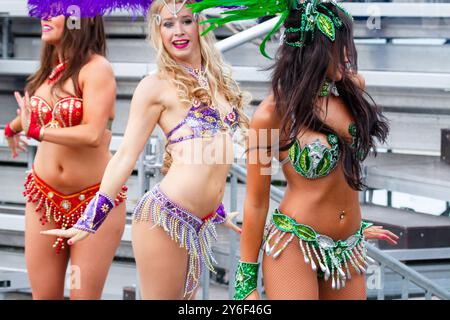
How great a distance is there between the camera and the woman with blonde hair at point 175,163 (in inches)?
145

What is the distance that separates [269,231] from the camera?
3354 millimetres

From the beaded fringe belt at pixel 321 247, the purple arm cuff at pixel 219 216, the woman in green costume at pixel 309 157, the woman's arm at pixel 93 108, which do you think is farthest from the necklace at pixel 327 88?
the woman's arm at pixel 93 108

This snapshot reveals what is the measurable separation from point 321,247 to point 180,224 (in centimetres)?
65

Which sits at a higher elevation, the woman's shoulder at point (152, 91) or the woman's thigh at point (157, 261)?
the woman's shoulder at point (152, 91)

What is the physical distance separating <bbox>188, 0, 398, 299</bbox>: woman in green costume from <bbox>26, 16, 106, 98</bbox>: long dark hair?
3.79 feet

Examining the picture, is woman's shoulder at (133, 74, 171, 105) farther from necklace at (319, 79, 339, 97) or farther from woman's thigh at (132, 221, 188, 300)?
necklace at (319, 79, 339, 97)

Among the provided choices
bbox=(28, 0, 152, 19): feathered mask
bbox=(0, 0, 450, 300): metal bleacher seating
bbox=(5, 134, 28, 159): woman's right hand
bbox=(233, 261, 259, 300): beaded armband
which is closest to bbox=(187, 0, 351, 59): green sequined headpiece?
bbox=(28, 0, 152, 19): feathered mask

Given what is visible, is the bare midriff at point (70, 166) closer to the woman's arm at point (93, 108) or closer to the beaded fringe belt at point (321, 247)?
the woman's arm at point (93, 108)

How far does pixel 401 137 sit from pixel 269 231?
2.59 metres

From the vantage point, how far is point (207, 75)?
3885 millimetres

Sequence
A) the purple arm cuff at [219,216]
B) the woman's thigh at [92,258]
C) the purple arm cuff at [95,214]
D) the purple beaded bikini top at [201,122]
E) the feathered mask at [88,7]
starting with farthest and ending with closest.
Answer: the woman's thigh at [92,258] → the feathered mask at [88,7] → the purple arm cuff at [219,216] → the purple beaded bikini top at [201,122] → the purple arm cuff at [95,214]

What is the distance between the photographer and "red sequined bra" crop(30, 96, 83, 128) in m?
4.12

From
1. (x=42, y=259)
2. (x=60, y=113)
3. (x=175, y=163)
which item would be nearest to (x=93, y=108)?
(x=60, y=113)
